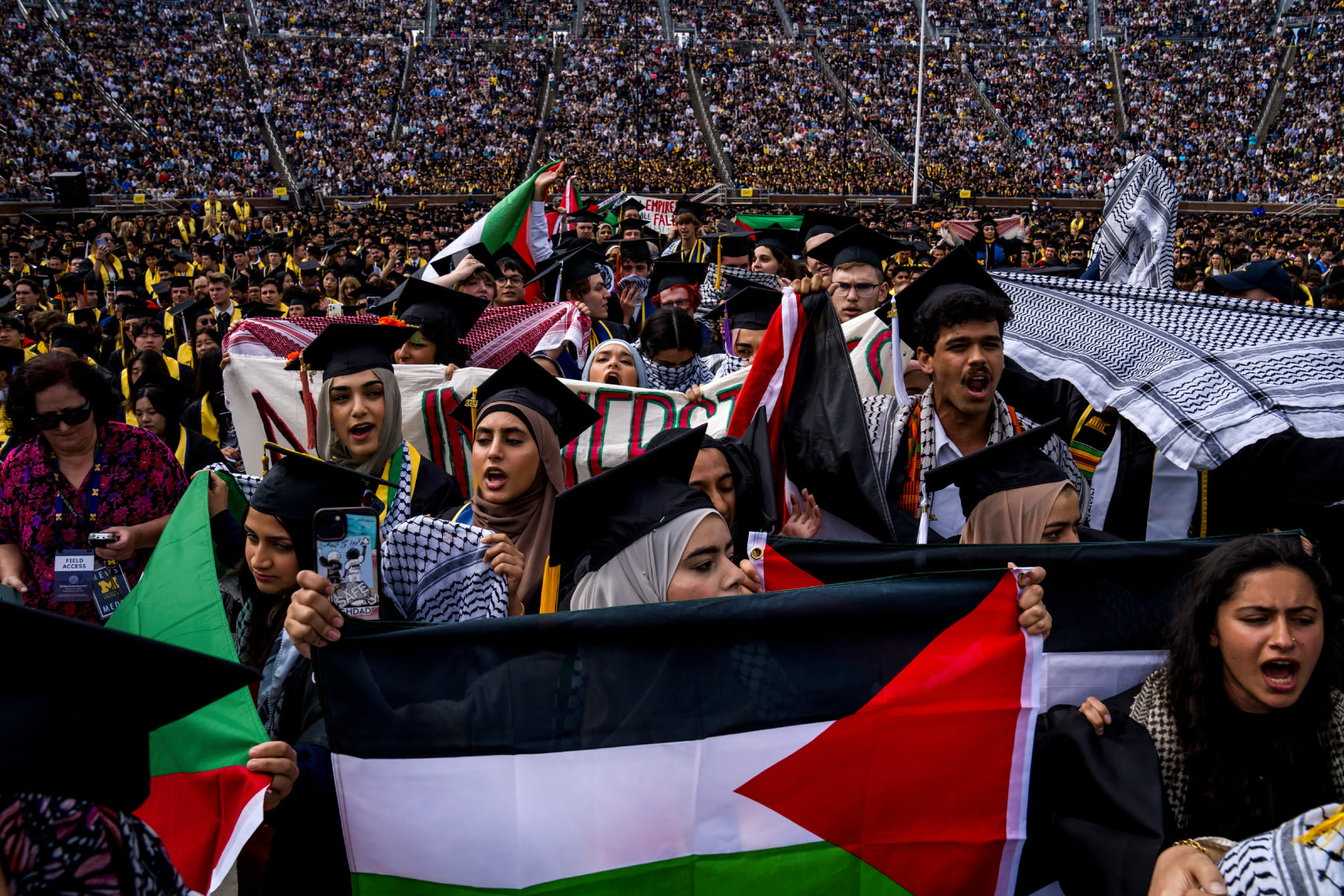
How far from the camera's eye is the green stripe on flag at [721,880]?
7.38 feet

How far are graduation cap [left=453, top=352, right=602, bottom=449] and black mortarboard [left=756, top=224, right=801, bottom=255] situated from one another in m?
4.08

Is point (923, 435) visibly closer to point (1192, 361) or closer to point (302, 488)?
point (1192, 361)

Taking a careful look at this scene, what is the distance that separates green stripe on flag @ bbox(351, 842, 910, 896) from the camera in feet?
7.38

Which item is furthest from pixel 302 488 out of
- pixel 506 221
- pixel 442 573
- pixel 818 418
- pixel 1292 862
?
pixel 506 221

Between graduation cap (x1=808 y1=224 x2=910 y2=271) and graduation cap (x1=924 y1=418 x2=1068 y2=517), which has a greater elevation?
graduation cap (x1=808 y1=224 x2=910 y2=271)

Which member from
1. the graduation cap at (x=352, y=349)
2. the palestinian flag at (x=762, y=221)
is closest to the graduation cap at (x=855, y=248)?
the graduation cap at (x=352, y=349)

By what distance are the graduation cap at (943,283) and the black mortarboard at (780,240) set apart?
3.67 metres

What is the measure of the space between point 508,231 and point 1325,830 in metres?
7.02

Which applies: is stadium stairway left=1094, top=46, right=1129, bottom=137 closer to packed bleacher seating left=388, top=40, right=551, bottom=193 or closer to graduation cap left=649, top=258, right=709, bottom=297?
packed bleacher seating left=388, top=40, right=551, bottom=193

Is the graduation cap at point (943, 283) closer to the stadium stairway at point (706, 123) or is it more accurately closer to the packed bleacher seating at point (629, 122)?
the packed bleacher seating at point (629, 122)

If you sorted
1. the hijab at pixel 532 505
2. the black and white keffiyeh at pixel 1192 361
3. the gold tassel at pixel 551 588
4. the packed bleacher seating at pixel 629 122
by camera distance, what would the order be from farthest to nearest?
the packed bleacher seating at pixel 629 122 < the hijab at pixel 532 505 < the black and white keffiyeh at pixel 1192 361 < the gold tassel at pixel 551 588

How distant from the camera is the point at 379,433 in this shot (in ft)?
13.0

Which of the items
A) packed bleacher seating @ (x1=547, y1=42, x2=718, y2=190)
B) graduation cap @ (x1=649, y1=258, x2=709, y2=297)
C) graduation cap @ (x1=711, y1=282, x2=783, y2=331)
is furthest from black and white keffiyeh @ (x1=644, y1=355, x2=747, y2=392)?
packed bleacher seating @ (x1=547, y1=42, x2=718, y2=190)

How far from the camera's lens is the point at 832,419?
3531 millimetres
